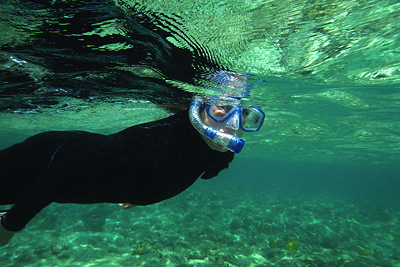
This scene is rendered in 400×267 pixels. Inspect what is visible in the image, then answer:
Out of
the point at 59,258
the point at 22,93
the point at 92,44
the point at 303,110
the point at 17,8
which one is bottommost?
the point at 59,258

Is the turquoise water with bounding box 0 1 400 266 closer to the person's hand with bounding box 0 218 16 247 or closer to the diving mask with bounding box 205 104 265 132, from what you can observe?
the diving mask with bounding box 205 104 265 132

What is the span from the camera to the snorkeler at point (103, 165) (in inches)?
101

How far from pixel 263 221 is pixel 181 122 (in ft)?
53.4

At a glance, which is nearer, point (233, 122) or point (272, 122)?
point (233, 122)

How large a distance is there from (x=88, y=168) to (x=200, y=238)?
1173cm

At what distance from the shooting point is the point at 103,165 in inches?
105

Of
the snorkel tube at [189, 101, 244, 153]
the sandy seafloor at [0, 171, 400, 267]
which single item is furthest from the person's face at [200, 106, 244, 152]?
the sandy seafloor at [0, 171, 400, 267]

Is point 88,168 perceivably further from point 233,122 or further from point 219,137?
point 233,122

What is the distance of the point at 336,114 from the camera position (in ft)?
51.9

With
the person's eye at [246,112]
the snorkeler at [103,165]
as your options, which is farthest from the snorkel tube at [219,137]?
the person's eye at [246,112]

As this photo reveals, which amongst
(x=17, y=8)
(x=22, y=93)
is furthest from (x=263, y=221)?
(x=17, y=8)

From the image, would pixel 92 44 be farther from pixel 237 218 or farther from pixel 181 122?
pixel 237 218

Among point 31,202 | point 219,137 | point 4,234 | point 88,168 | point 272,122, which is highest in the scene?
point 219,137

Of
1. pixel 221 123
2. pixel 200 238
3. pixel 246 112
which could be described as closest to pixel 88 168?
pixel 221 123
